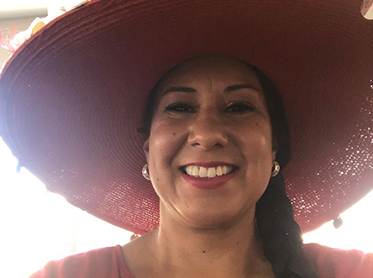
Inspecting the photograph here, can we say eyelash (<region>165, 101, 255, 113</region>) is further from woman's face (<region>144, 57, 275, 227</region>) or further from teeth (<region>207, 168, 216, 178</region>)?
teeth (<region>207, 168, 216, 178</region>)

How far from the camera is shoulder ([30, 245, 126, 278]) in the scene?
0.82m

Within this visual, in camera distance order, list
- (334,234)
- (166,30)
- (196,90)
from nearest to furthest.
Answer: (166,30)
(196,90)
(334,234)

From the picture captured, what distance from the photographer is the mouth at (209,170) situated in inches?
29.6

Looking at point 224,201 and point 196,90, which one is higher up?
point 196,90

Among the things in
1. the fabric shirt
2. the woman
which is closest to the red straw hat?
the woman

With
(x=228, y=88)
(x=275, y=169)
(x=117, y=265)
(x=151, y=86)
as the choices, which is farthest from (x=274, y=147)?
(x=117, y=265)

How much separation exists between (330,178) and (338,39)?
1.38 feet

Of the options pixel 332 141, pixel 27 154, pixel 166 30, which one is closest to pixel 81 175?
pixel 27 154

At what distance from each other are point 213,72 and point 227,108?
8 centimetres

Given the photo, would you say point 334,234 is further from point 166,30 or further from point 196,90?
point 166,30

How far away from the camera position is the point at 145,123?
0.97 m

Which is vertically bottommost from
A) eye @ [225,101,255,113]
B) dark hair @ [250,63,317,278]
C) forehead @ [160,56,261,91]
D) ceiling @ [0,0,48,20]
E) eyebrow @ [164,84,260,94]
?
dark hair @ [250,63,317,278]

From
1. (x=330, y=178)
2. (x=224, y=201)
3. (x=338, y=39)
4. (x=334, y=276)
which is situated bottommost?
(x=334, y=276)

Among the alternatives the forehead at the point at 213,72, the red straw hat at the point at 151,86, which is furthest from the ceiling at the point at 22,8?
the forehead at the point at 213,72
